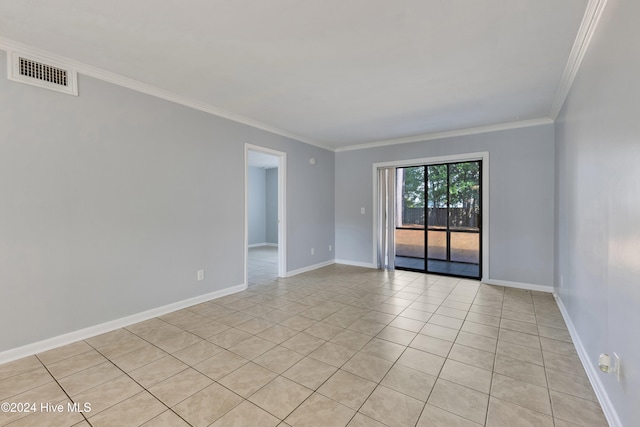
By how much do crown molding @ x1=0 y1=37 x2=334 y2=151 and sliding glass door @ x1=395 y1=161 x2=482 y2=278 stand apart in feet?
10.4

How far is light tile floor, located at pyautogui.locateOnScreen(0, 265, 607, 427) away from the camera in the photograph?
170 centimetres

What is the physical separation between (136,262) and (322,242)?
3.49 metres

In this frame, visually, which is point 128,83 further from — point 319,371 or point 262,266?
point 262,266

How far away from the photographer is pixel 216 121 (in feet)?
12.4

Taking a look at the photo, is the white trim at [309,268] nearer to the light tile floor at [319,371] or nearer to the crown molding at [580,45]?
the light tile floor at [319,371]

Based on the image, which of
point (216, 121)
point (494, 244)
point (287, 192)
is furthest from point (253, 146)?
point (494, 244)

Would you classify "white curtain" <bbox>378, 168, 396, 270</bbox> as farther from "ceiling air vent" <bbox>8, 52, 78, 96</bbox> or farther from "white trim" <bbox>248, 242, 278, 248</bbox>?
"ceiling air vent" <bbox>8, 52, 78, 96</bbox>

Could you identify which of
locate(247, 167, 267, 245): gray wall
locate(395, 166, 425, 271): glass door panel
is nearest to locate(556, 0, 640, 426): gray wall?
locate(395, 166, 425, 271): glass door panel

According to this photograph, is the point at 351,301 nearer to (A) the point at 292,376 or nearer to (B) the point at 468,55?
(A) the point at 292,376

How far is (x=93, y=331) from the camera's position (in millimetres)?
2705

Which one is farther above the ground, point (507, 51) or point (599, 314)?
point (507, 51)

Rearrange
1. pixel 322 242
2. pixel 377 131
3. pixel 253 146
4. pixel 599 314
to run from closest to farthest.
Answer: pixel 599 314 → pixel 253 146 → pixel 377 131 → pixel 322 242

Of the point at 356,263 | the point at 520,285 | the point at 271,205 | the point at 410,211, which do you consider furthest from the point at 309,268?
the point at 271,205

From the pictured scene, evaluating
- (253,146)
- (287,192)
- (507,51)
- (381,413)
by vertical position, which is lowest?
(381,413)
